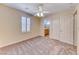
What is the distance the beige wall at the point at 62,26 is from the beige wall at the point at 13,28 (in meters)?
0.29

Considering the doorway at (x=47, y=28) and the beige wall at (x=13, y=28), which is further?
the doorway at (x=47, y=28)

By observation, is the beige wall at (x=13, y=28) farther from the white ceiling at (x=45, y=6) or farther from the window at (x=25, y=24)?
the white ceiling at (x=45, y=6)

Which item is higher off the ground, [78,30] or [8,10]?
[8,10]

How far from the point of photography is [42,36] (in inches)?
77.7

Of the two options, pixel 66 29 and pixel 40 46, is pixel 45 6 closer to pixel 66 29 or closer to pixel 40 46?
pixel 66 29

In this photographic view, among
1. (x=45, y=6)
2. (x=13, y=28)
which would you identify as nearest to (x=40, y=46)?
(x=13, y=28)

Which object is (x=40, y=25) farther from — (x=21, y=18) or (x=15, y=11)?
(x=15, y=11)

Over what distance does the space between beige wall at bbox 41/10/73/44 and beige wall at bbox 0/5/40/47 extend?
0.95 feet

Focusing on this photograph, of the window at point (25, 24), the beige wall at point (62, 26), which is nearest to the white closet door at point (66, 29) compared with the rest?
the beige wall at point (62, 26)

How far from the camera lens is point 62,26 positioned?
183 centimetres

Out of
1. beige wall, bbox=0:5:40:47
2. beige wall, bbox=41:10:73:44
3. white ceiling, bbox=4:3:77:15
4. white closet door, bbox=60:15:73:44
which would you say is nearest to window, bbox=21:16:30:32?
beige wall, bbox=0:5:40:47

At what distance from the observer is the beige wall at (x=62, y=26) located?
1789mm

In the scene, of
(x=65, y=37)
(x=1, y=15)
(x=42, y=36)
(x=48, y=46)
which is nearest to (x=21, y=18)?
(x=1, y=15)
